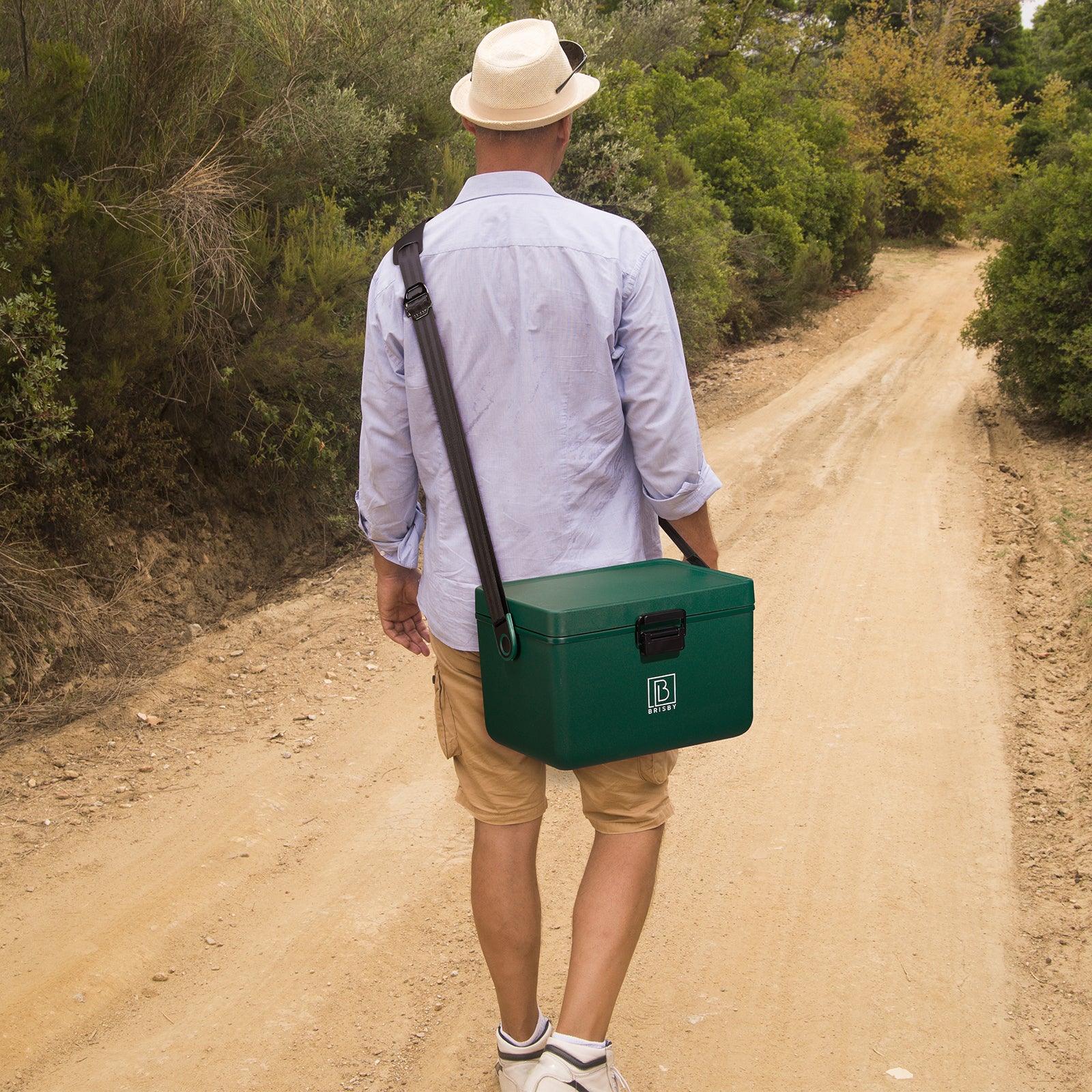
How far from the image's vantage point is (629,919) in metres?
1.99

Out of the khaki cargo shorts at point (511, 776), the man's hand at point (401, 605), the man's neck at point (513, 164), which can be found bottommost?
the khaki cargo shorts at point (511, 776)

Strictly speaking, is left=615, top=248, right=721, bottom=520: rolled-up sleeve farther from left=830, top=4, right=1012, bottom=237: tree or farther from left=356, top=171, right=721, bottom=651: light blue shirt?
left=830, top=4, right=1012, bottom=237: tree

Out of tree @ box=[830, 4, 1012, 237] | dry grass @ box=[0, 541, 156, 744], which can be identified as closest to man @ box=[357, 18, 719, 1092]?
dry grass @ box=[0, 541, 156, 744]

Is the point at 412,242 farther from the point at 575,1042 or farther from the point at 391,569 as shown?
the point at 575,1042

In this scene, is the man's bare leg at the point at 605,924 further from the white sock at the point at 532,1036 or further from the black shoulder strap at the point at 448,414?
the black shoulder strap at the point at 448,414

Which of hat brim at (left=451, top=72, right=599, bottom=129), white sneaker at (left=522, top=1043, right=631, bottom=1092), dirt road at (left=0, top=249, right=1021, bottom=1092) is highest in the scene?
hat brim at (left=451, top=72, right=599, bottom=129)

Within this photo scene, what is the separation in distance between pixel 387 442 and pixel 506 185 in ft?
1.78

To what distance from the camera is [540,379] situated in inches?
72.4

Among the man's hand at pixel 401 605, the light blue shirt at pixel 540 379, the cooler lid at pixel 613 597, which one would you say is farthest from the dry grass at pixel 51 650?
the cooler lid at pixel 613 597

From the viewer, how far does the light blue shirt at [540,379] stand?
72.2 inches

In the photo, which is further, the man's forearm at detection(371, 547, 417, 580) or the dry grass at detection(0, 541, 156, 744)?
the dry grass at detection(0, 541, 156, 744)

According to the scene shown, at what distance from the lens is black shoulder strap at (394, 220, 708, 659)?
1.85 meters

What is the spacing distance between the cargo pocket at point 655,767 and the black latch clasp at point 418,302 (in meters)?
0.92

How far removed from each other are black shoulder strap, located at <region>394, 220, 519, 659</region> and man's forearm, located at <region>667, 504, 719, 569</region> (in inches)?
15.6
